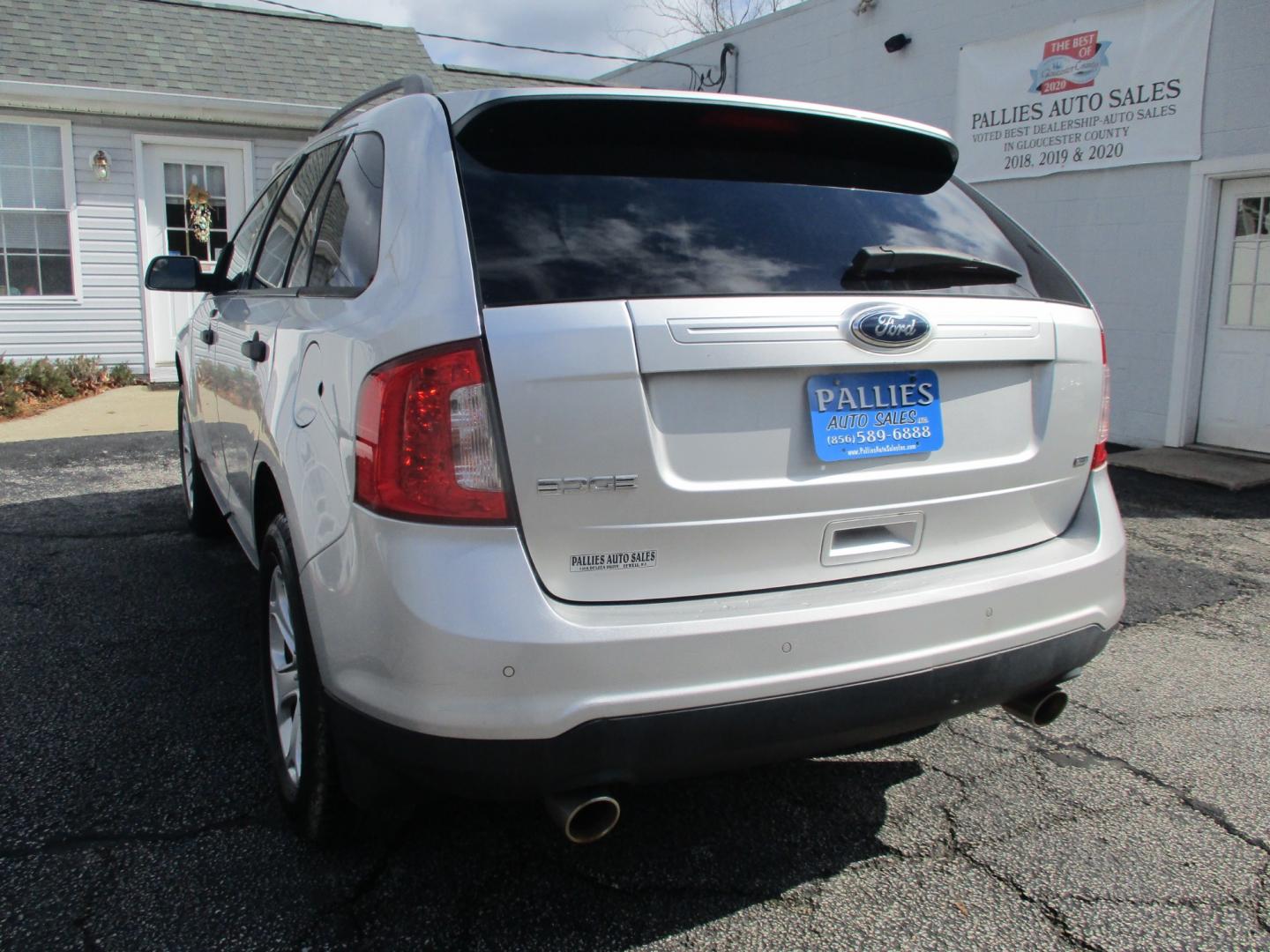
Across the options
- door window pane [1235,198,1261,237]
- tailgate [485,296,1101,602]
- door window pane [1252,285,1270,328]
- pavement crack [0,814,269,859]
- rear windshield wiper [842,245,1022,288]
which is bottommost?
pavement crack [0,814,269,859]

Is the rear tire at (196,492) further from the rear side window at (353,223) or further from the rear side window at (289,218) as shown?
the rear side window at (353,223)

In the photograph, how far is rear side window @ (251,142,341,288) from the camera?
328 centimetres

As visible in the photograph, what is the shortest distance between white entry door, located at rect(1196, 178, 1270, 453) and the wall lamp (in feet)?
36.3

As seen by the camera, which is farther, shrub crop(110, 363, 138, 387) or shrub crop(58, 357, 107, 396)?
shrub crop(110, 363, 138, 387)

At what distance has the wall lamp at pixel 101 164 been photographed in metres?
11.5

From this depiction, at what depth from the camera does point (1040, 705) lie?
2.59 metres

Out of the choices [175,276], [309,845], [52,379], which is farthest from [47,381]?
[309,845]

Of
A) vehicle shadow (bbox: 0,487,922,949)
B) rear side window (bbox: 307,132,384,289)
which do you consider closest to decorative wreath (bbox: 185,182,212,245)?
vehicle shadow (bbox: 0,487,922,949)

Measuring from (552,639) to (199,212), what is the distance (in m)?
11.7

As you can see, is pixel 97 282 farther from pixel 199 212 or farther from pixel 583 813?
pixel 583 813

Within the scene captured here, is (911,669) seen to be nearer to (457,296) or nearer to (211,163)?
(457,296)

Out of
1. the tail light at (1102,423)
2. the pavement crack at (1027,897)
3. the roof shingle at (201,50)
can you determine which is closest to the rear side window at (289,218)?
the tail light at (1102,423)

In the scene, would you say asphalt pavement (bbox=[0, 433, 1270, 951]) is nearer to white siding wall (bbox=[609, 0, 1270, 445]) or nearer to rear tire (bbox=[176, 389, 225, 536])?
rear tire (bbox=[176, 389, 225, 536])

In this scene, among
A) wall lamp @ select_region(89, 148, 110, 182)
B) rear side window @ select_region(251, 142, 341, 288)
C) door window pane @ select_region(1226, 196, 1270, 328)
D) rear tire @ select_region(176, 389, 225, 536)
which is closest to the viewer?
rear side window @ select_region(251, 142, 341, 288)
